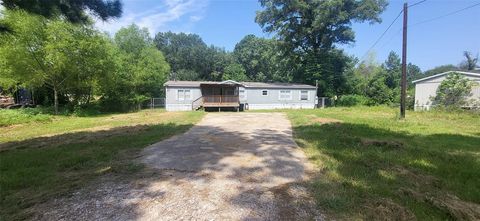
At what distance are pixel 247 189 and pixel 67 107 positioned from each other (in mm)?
22127

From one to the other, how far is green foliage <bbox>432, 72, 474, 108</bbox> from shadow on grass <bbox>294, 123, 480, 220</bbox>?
14454 mm

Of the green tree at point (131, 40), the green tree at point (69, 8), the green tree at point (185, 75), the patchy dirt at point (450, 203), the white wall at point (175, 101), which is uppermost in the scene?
the green tree at point (131, 40)

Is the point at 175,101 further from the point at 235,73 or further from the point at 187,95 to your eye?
the point at 235,73

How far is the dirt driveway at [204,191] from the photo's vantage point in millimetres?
3365

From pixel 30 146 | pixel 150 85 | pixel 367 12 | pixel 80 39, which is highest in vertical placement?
pixel 367 12

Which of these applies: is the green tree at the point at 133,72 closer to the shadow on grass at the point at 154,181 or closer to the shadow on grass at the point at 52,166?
the shadow on grass at the point at 52,166

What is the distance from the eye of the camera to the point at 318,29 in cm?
3064

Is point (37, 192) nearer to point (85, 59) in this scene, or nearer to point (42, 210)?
point (42, 210)

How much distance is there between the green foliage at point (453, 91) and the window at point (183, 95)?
761 inches

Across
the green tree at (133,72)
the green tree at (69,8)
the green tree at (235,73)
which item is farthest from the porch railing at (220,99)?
the green tree at (235,73)

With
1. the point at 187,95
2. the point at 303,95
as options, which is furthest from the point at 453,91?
the point at 187,95

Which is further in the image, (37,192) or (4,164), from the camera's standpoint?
(4,164)

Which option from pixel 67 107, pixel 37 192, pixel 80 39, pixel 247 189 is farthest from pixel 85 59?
pixel 247 189

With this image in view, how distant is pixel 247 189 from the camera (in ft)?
13.7
